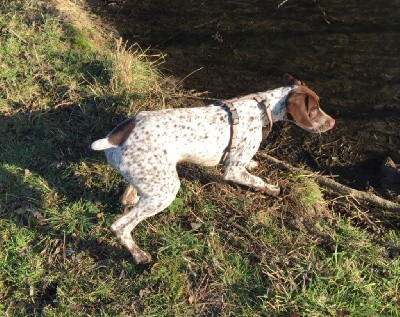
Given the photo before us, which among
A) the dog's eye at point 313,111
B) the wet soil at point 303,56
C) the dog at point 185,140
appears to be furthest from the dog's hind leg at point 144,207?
the wet soil at point 303,56

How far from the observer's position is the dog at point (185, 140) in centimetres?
434

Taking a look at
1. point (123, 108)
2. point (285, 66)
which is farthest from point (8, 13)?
point (285, 66)

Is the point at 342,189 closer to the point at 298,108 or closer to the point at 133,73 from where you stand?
the point at 298,108

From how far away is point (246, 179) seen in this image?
5.15 m

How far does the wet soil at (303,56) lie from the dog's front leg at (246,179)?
875mm

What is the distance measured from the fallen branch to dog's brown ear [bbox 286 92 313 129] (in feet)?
3.33

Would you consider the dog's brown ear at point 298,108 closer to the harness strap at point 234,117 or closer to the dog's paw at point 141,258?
the harness strap at point 234,117

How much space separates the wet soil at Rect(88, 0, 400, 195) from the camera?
6.11 metres

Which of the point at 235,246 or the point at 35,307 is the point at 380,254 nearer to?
the point at 235,246

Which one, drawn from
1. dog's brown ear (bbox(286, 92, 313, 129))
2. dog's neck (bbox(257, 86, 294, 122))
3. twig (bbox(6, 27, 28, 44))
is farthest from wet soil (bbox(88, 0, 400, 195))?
twig (bbox(6, 27, 28, 44))

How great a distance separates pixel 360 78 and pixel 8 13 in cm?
550

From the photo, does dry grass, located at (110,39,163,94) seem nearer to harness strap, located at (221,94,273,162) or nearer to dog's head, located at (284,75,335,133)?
harness strap, located at (221,94,273,162)

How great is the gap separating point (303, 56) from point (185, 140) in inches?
133

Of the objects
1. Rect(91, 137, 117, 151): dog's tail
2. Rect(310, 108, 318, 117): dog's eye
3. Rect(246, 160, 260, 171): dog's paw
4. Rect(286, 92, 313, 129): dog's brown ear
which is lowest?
Rect(246, 160, 260, 171): dog's paw
